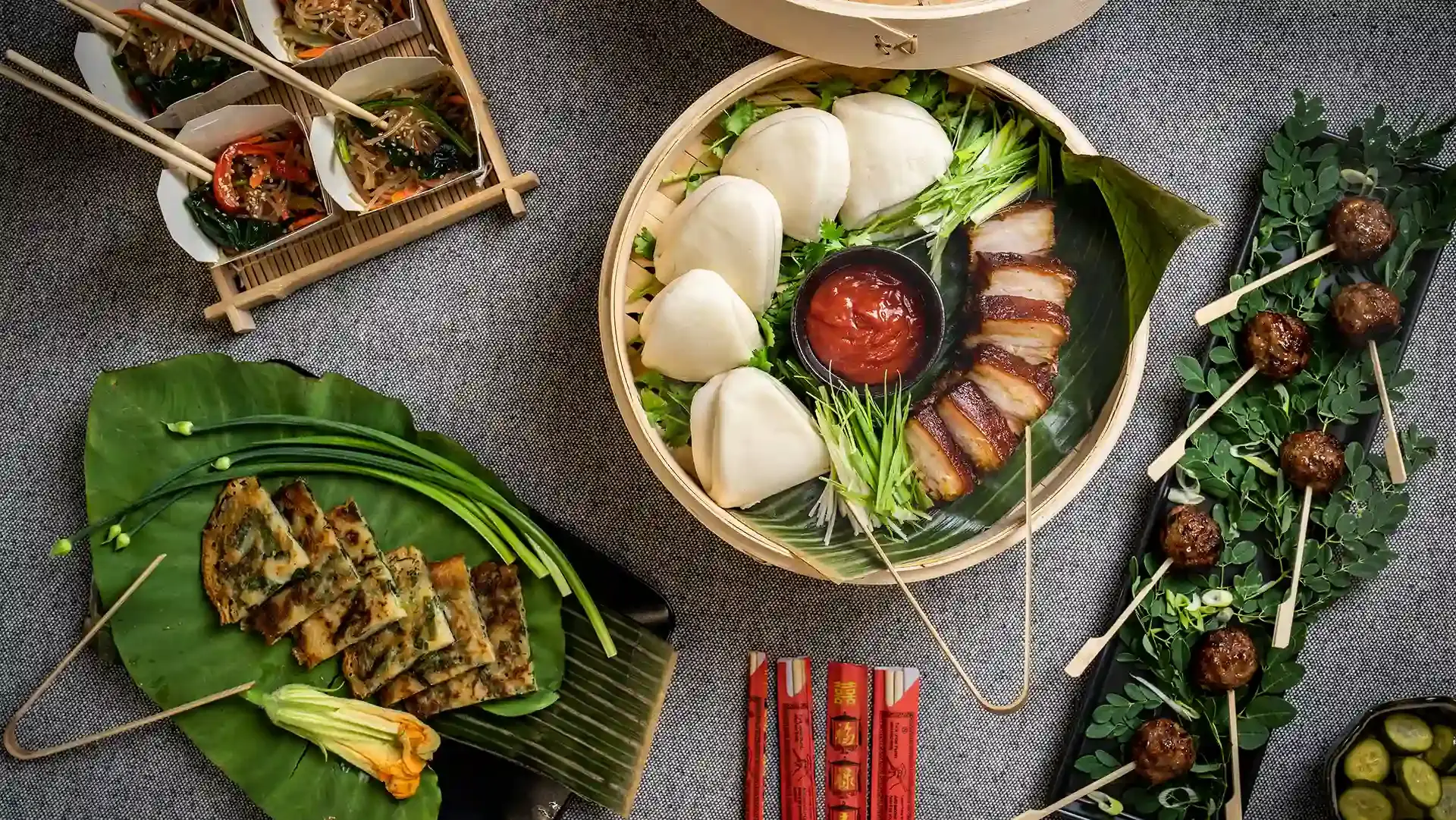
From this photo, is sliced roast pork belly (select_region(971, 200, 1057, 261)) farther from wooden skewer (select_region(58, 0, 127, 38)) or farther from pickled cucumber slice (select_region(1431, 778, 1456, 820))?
wooden skewer (select_region(58, 0, 127, 38))

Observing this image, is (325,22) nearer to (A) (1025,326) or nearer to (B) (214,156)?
(B) (214,156)

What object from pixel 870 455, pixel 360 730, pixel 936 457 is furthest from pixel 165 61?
pixel 936 457

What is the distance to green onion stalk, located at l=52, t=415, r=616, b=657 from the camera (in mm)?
2713

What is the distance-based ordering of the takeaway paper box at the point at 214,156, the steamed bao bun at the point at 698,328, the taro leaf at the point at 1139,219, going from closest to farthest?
the taro leaf at the point at 1139,219, the steamed bao bun at the point at 698,328, the takeaway paper box at the point at 214,156

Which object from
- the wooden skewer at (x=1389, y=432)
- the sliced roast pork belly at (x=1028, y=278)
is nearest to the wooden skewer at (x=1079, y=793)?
the wooden skewer at (x=1389, y=432)

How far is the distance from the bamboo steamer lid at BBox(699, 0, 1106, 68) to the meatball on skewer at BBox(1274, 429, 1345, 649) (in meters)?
1.20

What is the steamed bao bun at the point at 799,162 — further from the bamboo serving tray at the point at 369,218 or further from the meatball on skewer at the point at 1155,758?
the meatball on skewer at the point at 1155,758

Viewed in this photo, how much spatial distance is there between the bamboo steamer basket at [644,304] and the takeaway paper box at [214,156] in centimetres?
90

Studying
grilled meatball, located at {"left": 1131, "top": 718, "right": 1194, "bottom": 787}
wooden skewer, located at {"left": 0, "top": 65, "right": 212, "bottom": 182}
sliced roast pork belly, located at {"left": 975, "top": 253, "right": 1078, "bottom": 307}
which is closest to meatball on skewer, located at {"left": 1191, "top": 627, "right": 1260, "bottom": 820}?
grilled meatball, located at {"left": 1131, "top": 718, "right": 1194, "bottom": 787}

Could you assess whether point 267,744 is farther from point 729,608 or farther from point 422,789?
point 729,608

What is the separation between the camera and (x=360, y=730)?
272cm

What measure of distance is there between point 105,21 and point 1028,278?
98.5 inches

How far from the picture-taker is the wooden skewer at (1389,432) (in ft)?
8.46

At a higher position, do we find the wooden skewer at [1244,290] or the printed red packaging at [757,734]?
the wooden skewer at [1244,290]
